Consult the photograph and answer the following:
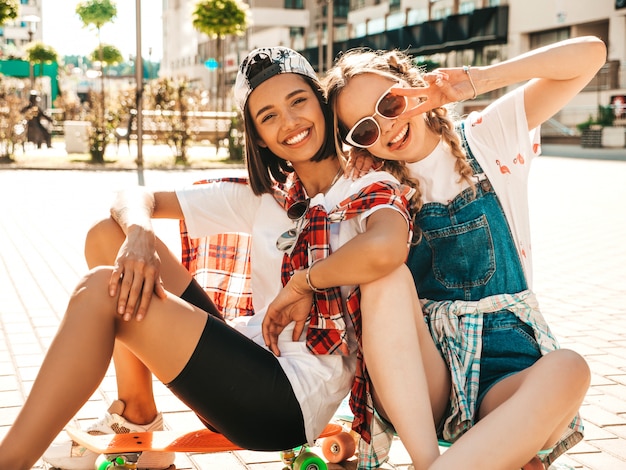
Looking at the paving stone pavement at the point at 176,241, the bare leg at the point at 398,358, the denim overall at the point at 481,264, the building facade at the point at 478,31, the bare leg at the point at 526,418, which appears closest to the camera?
the bare leg at the point at 526,418

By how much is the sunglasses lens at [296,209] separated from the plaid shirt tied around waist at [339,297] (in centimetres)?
13

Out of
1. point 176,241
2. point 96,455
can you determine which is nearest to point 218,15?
point 176,241

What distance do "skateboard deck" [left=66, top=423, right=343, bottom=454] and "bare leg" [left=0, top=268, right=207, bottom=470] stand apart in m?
0.42

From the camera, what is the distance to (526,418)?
80.6 inches

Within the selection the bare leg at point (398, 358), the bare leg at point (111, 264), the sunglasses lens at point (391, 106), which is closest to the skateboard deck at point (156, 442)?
the bare leg at point (111, 264)

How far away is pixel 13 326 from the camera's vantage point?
480cm

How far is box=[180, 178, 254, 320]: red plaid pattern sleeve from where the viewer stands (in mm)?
2768

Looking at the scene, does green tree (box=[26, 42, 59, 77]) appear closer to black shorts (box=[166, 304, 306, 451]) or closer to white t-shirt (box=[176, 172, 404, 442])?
white t-shirt (box=[176, 172, 404, 442])

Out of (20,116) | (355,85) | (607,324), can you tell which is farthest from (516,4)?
(355,85)

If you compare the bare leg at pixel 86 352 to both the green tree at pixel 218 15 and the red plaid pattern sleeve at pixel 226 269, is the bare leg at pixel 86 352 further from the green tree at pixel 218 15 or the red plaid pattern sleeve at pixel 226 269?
the green tree at pixel 218 15

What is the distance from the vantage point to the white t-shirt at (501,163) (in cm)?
252

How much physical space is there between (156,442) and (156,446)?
46mm

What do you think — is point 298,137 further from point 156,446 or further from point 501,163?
point 156,446

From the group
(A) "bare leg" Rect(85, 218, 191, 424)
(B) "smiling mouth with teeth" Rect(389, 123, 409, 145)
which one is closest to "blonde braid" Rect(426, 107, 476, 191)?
(B) "smiling mouth with teeth" Rect(389, 123, 409, 145)
